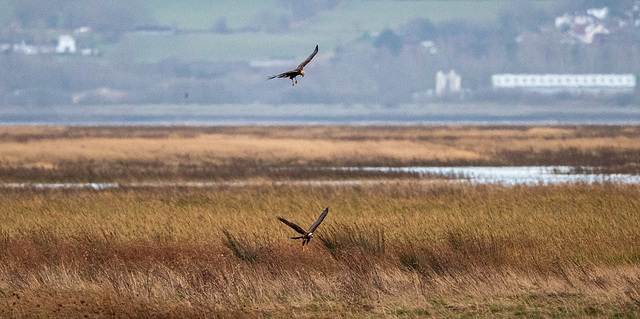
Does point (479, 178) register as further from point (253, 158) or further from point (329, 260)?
point (329, 260)

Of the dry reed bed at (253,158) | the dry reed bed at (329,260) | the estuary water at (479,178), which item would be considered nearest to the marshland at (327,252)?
the dry reed bed at (329,260)

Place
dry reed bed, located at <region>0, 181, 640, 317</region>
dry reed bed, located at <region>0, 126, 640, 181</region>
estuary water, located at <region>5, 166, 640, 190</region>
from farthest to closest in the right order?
dry reed bed, located at <region>0, 126, 640, 181</region> → estuary water, located at <region>5, 166, 640, 190</region> → dry reed bed, located at <region>0, 181, 640, 317</region>

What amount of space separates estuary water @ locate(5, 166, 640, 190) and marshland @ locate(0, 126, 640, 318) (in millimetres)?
2444

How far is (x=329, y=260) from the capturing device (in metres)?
17.0

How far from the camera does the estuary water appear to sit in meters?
34.7

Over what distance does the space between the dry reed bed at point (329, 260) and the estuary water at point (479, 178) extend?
8994 millimetres

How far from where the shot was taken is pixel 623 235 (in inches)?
770

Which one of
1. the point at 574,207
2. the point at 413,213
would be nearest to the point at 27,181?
the point at 413,213

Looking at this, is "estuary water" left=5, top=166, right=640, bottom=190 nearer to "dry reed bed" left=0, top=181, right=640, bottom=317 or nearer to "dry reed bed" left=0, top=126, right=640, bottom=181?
"dry reed bed" left=0, top=126, right=640, bottom=181

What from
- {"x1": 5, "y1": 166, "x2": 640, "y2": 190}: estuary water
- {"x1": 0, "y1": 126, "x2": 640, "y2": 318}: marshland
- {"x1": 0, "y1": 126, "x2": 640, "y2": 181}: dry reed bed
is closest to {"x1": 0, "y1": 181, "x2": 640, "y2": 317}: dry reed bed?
{"x1": 0, "y1": 126, "x2": 640, "y2": 318}: marshland

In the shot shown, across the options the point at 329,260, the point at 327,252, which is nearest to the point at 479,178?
the point at 327,252

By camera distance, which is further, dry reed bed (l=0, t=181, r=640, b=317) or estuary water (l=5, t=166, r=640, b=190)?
estuary water (l=5, t=166, r=640, b=190)

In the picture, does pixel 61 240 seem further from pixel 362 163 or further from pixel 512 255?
pixel 362 163

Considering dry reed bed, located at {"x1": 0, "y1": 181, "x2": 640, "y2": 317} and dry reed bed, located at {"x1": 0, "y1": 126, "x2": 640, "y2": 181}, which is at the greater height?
dry reed bed, located at {"x1": 0, "y1": 181, "x2": 640, "y2": 317}
